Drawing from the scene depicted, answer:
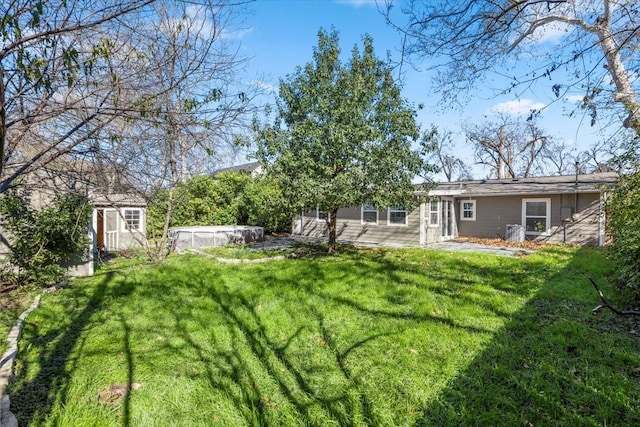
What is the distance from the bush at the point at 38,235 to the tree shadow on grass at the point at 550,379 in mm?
7262

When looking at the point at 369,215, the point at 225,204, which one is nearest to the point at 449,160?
the point at 369,215

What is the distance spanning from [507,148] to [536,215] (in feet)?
55.8

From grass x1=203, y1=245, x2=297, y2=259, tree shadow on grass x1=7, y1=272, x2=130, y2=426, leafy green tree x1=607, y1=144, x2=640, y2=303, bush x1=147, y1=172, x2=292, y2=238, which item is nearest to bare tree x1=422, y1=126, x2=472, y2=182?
bush x1=147, y1=172, x2=292, y2=238

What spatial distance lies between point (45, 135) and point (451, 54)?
444cm

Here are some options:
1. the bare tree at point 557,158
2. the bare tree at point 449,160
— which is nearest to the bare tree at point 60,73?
the bare tree at point 449,160

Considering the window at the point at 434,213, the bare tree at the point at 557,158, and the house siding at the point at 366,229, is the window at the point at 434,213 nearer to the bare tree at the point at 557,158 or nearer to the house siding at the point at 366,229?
the house siding at the point at 366,229

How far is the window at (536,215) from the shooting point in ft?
46.1

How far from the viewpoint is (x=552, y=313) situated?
535 centimetres

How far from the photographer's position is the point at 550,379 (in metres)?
3.54

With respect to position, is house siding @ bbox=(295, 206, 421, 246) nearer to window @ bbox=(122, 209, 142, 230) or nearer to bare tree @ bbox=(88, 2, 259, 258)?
window @ bbox=(122, 209, 142, 230)

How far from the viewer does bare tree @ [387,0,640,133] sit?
2.79 metres

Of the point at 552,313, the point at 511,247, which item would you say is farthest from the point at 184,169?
the point at 511,247

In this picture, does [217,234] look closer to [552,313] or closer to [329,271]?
[329,271]

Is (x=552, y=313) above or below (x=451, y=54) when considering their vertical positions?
below
